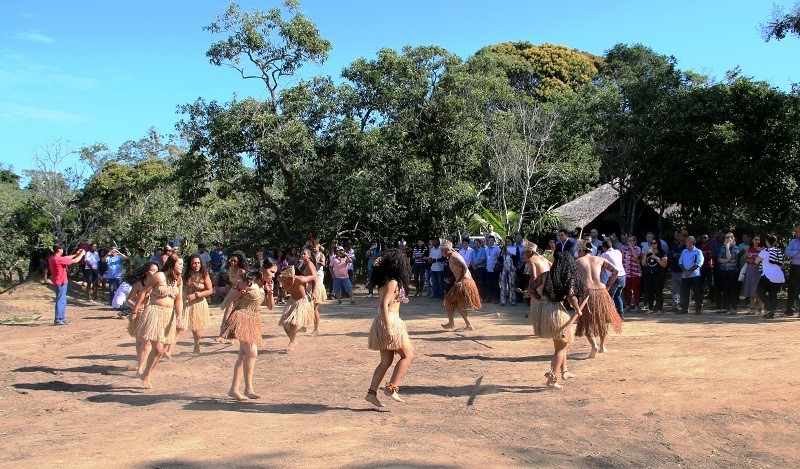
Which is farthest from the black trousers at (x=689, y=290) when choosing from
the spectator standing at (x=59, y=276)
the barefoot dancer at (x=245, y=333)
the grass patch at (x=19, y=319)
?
the grass patch at (x=19, y=319)

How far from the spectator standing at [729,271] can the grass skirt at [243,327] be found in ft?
32.6

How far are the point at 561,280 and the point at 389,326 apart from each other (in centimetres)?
224

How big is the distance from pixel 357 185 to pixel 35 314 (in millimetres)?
8971

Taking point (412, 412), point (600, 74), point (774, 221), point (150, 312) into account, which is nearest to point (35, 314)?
point (150, 312)

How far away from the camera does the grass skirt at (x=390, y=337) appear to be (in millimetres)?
7543

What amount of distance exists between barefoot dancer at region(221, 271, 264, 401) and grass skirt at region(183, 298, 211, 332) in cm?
253

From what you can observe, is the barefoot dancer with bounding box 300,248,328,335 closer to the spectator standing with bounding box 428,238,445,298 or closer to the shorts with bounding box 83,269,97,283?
the spectator standing with bounding box 428,238,445,298

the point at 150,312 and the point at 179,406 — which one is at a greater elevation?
the point at 150,312

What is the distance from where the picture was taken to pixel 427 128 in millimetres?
22219

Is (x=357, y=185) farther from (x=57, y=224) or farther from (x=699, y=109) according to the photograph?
(x=57, y=224)

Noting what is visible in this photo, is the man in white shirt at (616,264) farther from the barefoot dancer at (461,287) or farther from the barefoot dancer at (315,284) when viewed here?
the barefoot dancer at (315,284)

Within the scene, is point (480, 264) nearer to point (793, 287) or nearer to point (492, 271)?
point (492, 271)

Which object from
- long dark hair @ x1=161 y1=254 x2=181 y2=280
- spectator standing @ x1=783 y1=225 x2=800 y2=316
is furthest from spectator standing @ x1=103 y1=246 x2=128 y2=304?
→ spectator standing @ x1=783 y1=225 x2=800 y2=316

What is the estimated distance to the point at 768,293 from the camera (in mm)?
13469
